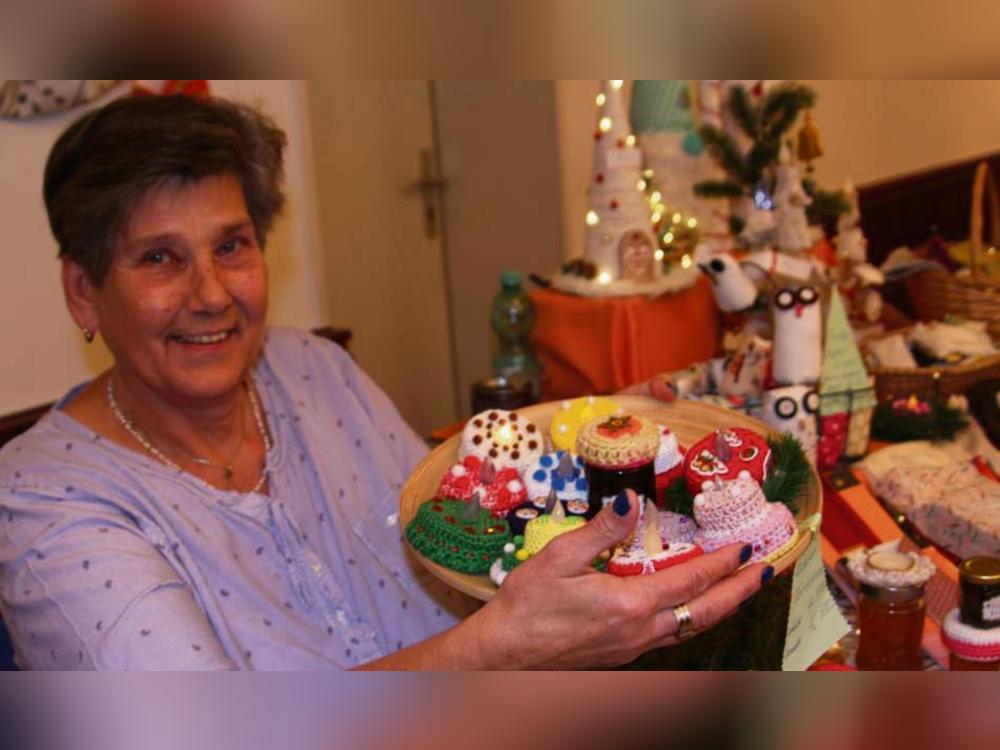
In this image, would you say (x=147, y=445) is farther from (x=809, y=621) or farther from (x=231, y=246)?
(x=809, y=621)

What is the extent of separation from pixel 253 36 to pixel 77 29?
0.03 meters

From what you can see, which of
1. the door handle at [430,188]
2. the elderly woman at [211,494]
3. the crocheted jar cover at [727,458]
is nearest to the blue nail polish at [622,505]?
the elderly woman at [211,494]

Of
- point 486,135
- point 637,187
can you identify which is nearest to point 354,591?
point 637,187

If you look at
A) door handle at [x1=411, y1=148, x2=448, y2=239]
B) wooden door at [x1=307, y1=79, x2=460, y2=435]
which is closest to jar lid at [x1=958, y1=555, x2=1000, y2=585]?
wooden door at [x1=307, y1=79, x2=460, y2=435]

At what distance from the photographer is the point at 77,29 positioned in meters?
0.15

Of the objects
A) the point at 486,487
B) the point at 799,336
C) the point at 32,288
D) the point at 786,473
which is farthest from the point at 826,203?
the point at 32,288

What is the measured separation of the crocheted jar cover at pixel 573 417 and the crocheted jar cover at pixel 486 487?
90 mm

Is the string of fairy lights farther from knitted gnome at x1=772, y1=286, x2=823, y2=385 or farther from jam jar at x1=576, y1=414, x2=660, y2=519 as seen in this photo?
jam jar at x1=576, y1=414, x2=660, y2=519

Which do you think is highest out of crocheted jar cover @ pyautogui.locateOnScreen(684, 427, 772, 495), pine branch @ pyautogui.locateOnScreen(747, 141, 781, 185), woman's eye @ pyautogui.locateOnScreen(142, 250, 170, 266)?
pine branch @ pyautogui.locateOnScreen(747, 141, 781, 185)

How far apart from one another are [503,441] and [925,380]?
856 millimetres

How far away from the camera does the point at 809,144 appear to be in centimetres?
201

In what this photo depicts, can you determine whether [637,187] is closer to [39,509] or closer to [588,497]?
[588,497]

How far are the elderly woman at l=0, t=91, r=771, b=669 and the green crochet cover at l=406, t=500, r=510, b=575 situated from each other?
0.24 feet

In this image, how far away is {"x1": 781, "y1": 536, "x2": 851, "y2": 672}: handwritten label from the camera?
752mm
